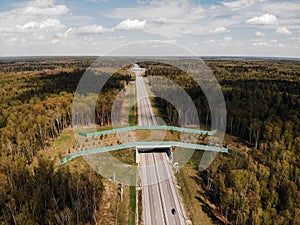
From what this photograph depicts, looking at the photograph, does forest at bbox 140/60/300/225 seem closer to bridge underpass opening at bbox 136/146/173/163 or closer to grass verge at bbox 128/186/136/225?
bridge underpass opening at bbox 136/146/173/163

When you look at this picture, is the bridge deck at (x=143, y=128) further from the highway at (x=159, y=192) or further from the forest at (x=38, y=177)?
the highway at (x=159, y=192)

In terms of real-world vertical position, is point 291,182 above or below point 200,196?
above

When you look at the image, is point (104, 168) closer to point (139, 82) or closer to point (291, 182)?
point (291, 182)

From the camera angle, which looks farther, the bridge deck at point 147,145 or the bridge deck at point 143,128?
the bridge deck at point 143,128

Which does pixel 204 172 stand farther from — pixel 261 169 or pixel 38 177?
pixel 38 177

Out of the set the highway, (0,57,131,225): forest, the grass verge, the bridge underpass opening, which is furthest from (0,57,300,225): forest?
the bridge underpass opening

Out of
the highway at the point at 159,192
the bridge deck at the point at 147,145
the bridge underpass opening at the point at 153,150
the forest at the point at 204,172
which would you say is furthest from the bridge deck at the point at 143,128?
the highway at the point at 159,192

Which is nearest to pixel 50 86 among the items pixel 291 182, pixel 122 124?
pixel 122 124

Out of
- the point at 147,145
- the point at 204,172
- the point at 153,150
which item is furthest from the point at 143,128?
the point at 204,172
